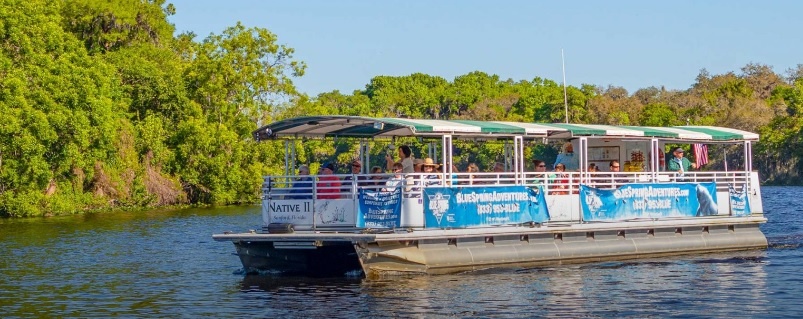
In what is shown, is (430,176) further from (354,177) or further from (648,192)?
(648,192)

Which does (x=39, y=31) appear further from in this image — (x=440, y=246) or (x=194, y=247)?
(x=440, y=246)

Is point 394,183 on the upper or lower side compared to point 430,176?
lower

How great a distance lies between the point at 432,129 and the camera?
23.0m

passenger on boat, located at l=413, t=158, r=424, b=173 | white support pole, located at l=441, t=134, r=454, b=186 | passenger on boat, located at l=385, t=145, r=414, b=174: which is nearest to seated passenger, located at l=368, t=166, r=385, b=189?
passenger on boat, located at l=385, t=145, r=414, b=174

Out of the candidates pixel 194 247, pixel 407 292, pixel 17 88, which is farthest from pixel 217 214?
pixel 407 292

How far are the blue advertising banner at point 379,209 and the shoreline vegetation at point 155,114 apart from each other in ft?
48.2

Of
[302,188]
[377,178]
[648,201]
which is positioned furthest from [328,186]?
[648,201]

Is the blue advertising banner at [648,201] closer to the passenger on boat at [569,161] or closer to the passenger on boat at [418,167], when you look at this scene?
the passenger on boat at [569,161]

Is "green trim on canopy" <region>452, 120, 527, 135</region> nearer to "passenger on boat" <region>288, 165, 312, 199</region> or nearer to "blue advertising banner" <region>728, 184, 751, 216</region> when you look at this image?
"passenger on boat" <region>288, 165, 312, 199</region>

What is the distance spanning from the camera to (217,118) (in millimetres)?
71250

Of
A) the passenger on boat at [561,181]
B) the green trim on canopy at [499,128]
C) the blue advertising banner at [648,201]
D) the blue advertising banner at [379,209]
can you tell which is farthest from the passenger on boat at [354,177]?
the blue advertising banner at [648,201]

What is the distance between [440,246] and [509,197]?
6.87ft

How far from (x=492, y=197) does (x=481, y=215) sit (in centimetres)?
47

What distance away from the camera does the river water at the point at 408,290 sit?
1942cm
